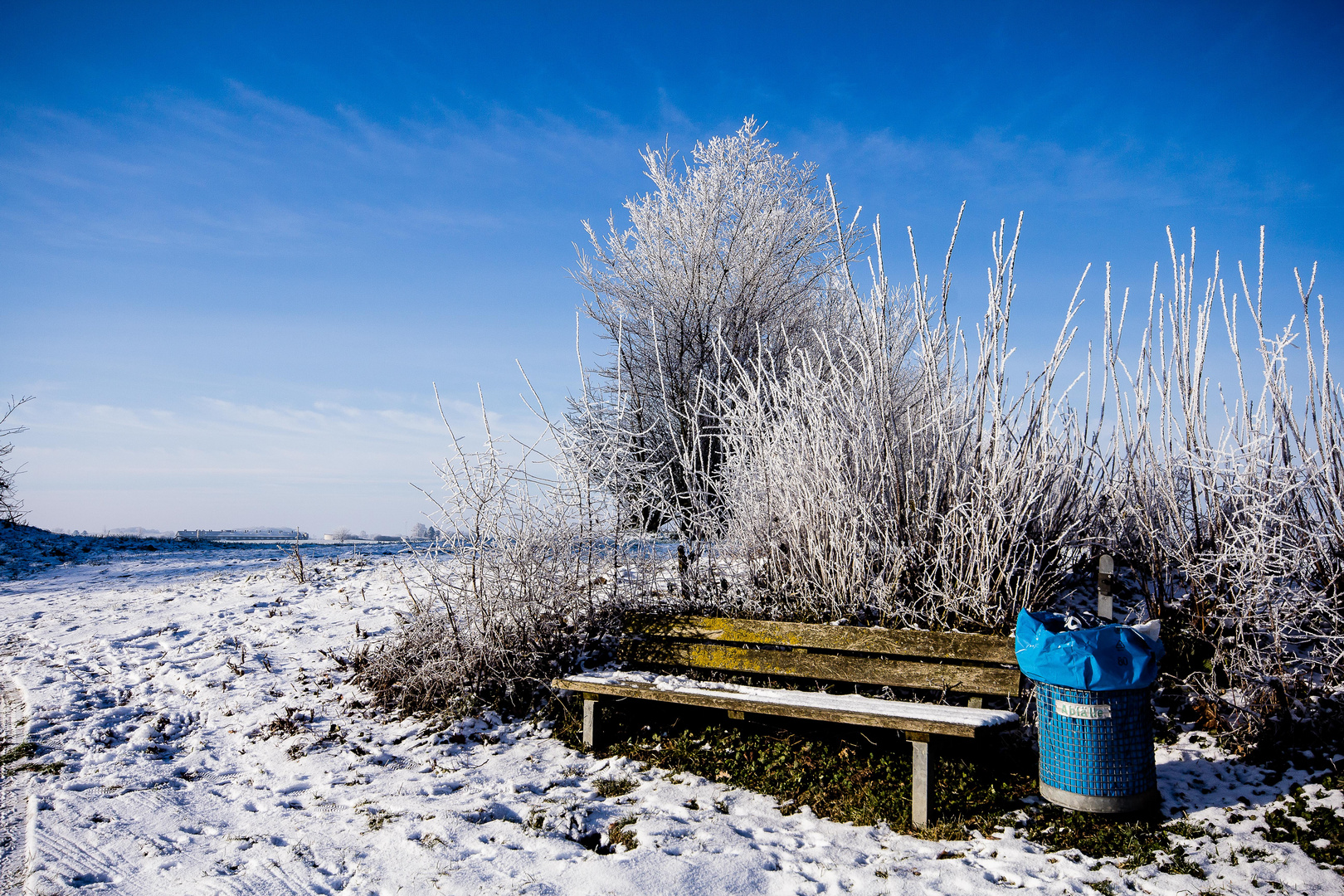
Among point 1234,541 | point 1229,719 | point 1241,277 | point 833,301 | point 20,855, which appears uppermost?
point 833,301

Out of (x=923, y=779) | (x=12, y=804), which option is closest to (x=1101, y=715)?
(x=923, y=779)

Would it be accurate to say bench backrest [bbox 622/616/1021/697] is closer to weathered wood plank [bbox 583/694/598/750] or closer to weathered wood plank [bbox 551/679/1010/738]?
weathered wood plank [bbox 551/679/1010/738]

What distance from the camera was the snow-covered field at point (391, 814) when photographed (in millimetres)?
2953

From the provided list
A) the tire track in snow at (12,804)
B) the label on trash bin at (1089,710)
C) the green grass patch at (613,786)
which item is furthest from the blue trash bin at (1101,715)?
the tire track in snow at (12,804)

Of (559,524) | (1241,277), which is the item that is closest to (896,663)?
(559,524)

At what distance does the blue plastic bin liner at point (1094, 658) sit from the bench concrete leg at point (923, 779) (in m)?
0.57

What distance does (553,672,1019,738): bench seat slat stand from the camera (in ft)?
11.1

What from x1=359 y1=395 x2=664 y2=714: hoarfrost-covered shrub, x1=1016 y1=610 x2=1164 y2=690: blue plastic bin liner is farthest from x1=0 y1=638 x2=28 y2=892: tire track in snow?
x1=1016 y1=610 x2=1164 y2=690: blue plastic bin liner

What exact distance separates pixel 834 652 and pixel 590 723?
4.69 ft

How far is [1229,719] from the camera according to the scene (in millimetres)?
3957

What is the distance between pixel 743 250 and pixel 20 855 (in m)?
8.84

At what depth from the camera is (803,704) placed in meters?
3.74

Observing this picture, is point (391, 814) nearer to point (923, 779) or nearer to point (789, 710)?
point (789, 710)

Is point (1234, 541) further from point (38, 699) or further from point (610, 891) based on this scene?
point (38, 699)
